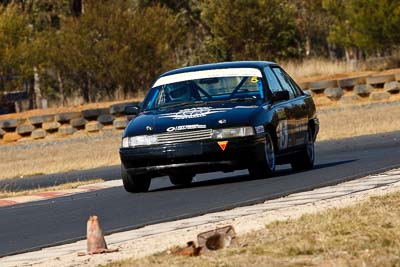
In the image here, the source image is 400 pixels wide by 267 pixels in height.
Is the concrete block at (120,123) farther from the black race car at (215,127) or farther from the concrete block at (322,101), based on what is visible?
the black race car at (215,127)

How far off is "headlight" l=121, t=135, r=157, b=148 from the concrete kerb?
220 centimetres

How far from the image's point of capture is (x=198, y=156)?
14.0 m

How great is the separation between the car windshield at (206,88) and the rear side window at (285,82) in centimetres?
72

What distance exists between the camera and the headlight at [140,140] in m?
14.1

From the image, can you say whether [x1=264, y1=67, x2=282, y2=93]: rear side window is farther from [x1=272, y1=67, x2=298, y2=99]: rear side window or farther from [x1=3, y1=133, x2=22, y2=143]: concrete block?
[x1=3, y1=133, x2=22, y2=143]: concrete block

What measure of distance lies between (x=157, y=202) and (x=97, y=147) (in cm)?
1705

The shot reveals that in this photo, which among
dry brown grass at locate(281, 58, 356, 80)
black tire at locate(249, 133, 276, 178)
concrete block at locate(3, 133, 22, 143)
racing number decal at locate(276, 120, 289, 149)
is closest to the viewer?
black tire at locate(249, 133, 276, 178)

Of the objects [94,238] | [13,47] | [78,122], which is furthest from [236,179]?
[13,47]

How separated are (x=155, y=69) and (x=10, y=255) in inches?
1264

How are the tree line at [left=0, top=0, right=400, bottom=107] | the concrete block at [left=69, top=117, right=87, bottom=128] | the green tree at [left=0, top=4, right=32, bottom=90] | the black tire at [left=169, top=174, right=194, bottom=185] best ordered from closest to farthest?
the black tire at [left=169, top=174, right=194, bottom=185] → the concrete block at [left=69, top=117, right=87, bottom=128] → the tree line at [left=0, top=0, right=400, bottom=107] → the green tree at [left=0, top=4, right=32, bottom=90]

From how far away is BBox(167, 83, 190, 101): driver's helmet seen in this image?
1518cm

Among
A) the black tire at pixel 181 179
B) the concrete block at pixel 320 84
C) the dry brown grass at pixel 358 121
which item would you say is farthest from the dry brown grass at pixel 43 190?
the concrete block at pixel 320 84

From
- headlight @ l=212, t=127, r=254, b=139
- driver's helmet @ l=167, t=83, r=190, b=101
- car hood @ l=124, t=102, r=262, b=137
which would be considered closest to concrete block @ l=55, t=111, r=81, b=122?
driver's helmet @ l=167, t=83, r=190, b=101

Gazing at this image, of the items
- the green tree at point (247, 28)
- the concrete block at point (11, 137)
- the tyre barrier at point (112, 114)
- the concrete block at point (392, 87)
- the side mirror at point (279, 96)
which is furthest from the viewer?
the green tree at point (247, 28)
